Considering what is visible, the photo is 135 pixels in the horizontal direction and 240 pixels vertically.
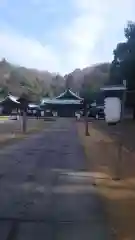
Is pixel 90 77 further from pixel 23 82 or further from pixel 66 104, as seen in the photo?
pixel 23 82

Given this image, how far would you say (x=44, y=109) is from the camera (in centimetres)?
9819

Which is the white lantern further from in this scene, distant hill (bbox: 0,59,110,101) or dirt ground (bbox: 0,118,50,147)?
distant hill (bbox: 0,59,110,101)

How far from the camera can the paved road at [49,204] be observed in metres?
6.96

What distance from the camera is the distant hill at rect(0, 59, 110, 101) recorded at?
113 metres

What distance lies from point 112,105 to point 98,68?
349 ft

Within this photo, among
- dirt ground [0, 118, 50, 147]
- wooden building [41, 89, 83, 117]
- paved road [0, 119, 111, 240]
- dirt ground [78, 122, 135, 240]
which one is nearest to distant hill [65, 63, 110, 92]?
wooden building [41, 89, 83, 117]

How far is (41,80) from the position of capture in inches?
5359

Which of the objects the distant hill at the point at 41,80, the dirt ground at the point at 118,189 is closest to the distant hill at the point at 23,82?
the distant hill at the point at 41,80

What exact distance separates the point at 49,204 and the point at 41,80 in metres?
128

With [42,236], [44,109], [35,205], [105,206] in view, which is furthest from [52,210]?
[44,109]

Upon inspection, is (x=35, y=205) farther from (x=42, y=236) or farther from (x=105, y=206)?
(x=42, y=236)

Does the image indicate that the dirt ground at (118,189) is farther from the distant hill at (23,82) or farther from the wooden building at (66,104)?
the distant hill at (23,82)

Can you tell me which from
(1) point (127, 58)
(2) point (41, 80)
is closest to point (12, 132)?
(1) point (127, 58)

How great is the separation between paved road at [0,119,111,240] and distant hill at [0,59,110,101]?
88.1 metres
